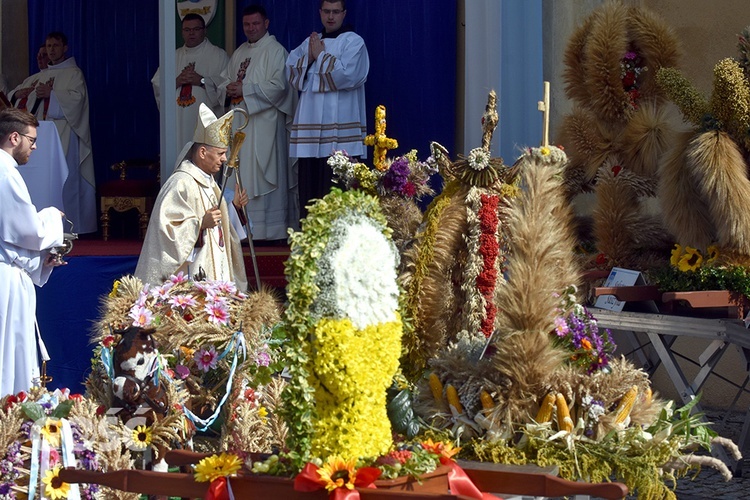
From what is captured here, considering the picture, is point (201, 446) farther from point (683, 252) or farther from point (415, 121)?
point (415, 121)

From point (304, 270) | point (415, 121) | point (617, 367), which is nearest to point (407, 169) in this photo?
point (617, 367)

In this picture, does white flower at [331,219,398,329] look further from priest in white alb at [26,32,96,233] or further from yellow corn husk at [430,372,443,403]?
priest in white alb at [26,32,96,233]

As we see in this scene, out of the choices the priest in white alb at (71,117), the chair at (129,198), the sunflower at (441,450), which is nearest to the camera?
the sunflower at (441,450)

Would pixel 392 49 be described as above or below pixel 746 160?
above

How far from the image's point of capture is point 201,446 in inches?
193

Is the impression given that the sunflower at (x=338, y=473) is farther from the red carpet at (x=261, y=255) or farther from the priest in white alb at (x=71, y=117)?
the priest in white alb at (x=71, y=117)

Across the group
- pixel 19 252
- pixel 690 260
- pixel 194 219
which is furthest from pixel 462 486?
pixel 194 219

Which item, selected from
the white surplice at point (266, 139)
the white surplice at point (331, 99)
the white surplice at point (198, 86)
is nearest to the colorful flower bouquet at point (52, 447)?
the white surplice at point (331, 99)

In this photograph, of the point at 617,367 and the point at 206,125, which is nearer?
the point at 617,367

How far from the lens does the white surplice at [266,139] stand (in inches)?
347

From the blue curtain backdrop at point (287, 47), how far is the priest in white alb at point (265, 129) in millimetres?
749

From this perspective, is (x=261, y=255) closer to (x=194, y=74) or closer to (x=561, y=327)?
(x=194, y=74)

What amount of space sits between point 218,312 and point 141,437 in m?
0.90

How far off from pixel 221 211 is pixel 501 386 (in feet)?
11.2
